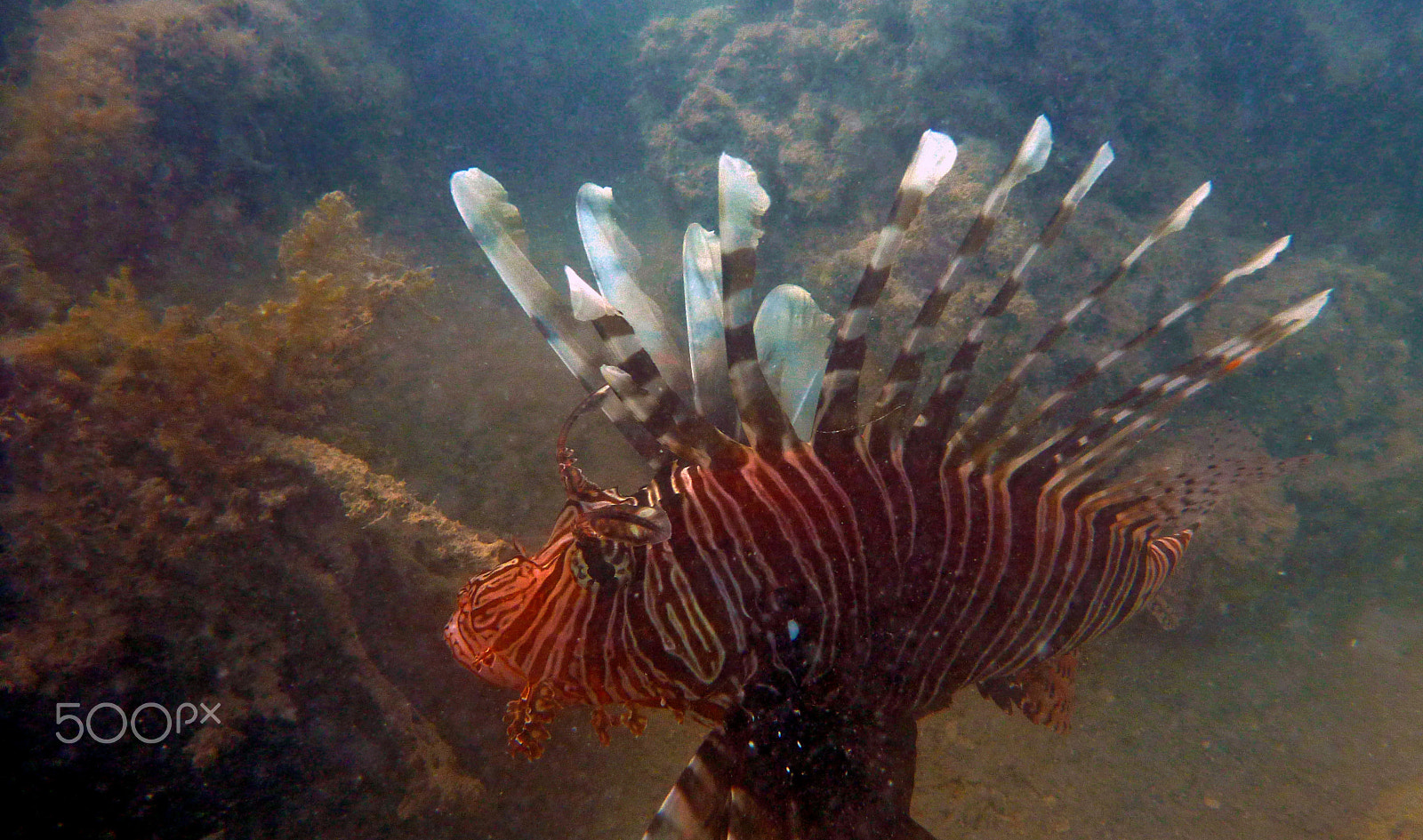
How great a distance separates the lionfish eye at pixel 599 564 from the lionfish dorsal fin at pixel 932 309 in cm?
92

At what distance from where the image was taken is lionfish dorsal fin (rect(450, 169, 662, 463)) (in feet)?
5.55

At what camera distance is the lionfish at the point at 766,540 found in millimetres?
1656

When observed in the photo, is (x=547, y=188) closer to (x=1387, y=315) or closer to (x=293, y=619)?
(x=293, y=619)

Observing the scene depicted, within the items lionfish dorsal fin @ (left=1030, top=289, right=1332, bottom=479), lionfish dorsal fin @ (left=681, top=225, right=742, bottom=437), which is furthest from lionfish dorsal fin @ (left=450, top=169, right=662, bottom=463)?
lionfish dorsal fin @ (left=1030, top=289, right=1332, bottom=479)

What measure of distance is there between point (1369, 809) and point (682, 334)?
5123mm

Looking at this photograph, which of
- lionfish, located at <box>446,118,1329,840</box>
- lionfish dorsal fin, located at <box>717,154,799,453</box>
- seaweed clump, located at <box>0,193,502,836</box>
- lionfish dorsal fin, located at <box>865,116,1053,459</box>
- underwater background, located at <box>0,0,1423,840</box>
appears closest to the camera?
lionfish dorsal fin, located at <box>717,154,799,453</box>

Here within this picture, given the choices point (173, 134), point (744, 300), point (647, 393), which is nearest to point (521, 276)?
point (647, 393)

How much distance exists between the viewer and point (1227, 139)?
7871 millimetres

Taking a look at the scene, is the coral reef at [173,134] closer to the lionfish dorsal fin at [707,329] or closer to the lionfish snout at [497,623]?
the lionfish snout at [497,623]

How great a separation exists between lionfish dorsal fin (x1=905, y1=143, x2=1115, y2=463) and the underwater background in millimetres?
1454

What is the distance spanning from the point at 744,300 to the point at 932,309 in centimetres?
67

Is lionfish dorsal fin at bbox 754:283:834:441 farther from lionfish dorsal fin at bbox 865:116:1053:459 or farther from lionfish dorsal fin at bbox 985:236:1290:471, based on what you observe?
lionfish dorsal fin at bbox 985:236:1290:471

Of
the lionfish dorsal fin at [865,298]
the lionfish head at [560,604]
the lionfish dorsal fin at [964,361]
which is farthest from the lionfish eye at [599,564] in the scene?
the lionfish dorsal fin at [964,361]

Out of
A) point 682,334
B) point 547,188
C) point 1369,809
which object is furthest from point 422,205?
point 1369,809
